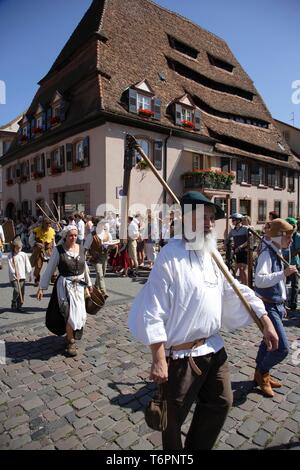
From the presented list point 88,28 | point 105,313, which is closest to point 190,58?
point 88,28

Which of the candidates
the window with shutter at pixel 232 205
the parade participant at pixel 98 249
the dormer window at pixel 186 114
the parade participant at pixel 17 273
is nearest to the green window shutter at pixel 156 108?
the dormer window at pixel 186 114

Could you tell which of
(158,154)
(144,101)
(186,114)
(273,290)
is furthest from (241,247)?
(186,114)

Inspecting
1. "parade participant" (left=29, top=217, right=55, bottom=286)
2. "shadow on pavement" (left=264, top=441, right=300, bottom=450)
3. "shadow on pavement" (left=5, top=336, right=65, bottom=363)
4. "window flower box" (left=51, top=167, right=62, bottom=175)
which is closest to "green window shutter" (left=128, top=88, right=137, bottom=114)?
"window flower box" (left=51, top=167, right=62, bottom=175)

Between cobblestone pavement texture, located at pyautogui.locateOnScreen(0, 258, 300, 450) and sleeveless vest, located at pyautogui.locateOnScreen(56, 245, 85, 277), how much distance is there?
107cm

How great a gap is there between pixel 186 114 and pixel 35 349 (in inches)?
726

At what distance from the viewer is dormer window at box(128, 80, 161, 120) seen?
679 inches

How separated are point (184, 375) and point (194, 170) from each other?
18950 millimetres

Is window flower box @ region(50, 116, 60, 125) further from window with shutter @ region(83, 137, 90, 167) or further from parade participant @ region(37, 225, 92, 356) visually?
parade participant @ region(37, 225, 92, 356)

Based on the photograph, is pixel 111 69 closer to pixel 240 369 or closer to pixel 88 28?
pixel 88 28

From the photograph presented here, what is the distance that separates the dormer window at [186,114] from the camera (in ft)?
64.0

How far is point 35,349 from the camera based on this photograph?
4.61 meters

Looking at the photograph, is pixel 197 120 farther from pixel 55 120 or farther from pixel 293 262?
pixel 293 262

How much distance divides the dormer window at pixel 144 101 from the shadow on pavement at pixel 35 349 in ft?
47.7
